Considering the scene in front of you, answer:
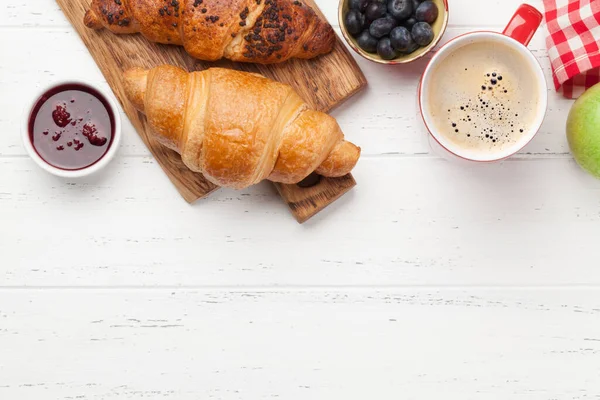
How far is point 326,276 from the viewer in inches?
58.3

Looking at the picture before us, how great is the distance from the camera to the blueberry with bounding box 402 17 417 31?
1.35 m

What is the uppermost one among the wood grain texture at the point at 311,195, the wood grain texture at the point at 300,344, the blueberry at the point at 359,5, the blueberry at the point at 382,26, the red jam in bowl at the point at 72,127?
the blueberry at the point at 359,5

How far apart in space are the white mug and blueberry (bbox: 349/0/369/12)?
17cm

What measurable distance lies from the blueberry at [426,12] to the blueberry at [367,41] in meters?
0.10

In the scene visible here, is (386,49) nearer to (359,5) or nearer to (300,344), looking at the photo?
(359,5)

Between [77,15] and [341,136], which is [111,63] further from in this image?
[341,136]

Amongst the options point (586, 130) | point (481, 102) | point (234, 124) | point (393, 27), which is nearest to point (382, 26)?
point (393, 27)

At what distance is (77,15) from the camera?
1409mm

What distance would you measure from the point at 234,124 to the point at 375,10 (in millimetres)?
362

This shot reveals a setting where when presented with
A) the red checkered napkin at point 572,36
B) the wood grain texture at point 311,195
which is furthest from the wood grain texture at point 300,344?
the red checkered napkin at point 572,36

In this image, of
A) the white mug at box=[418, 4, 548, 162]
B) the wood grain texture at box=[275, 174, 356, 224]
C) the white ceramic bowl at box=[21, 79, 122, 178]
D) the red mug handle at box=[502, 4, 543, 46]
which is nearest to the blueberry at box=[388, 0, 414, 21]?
the white mug at box=[418, 4, 548, 162]

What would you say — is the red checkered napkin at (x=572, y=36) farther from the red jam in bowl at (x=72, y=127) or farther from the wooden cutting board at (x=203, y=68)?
the red jam in bowl at (x=72, y=127)

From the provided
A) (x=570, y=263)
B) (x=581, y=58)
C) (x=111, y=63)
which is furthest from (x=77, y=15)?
(x=570, y=263)

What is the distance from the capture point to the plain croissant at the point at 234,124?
1244 mm
